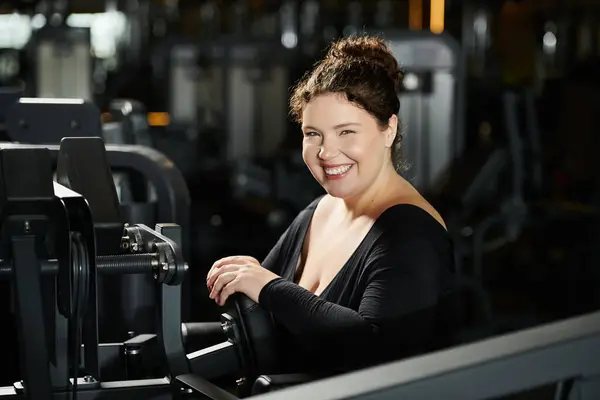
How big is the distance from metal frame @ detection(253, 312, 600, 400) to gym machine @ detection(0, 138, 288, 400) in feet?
2.61

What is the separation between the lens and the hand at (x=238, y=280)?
1.94 meters

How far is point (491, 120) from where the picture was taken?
9805 mm

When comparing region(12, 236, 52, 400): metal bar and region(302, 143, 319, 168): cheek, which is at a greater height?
region(302, 143, 319, 168): cheek

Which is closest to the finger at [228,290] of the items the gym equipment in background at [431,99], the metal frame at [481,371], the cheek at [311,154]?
the cheek at [311,154]

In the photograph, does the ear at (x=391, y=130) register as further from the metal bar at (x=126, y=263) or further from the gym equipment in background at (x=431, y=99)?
the gym equipment in background at (x=431, y=99)

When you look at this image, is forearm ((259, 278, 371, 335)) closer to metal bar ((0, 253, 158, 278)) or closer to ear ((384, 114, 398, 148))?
metal bar ((0, 253, 158, 278))

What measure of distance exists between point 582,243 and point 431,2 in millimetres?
5251

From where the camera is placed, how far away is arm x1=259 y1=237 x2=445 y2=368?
6.07 ft

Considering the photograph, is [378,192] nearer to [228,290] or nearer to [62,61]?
[228,290]

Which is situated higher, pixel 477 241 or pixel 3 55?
pixel 3 55

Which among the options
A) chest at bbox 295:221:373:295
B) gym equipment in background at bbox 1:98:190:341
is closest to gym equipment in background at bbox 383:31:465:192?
gym equipment in background at bbox 1:98:190:341

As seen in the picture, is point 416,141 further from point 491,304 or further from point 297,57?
point 297,57

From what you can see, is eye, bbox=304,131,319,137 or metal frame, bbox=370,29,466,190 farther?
metal frame, bbox=370,29,466,190

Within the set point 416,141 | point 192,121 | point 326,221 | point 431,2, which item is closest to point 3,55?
point 192,121
